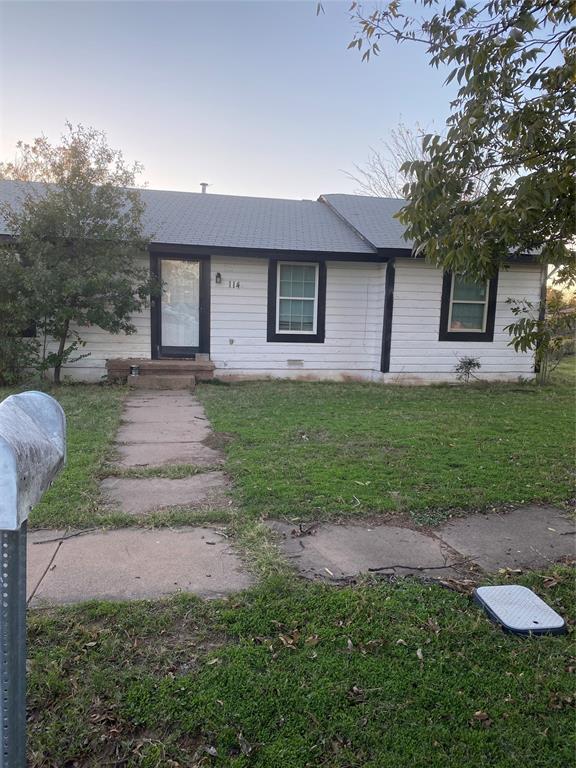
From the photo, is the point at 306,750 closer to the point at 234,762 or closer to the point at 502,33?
the point at 234,762

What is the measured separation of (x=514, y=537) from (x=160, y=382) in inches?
292

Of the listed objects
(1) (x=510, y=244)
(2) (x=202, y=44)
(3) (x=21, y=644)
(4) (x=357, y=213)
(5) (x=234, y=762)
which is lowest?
(5) (x=234, y=762)

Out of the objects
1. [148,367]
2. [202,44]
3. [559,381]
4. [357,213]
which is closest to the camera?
[202,44]

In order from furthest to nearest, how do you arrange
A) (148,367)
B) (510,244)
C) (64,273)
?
(148,367) < (64,273) < (510,244)

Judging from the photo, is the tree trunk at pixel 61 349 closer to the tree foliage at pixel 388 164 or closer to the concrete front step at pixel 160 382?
the concrete front step at pixel 160 382

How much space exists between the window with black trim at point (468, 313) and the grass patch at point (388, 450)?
81.1 inches

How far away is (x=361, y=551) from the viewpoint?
10.6ft

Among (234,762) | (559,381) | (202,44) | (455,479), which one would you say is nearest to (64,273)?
(202,44)

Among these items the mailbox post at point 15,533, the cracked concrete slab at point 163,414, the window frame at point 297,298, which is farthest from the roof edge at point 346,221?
the mailbox post at point 15,533

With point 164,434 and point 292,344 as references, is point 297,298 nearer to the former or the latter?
point 292,344

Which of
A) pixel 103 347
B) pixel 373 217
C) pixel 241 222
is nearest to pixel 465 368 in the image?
pixel 373 217

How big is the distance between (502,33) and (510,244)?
4.49ft

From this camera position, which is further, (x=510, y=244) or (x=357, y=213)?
(x=357, y=213)

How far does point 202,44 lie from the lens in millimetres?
7824
